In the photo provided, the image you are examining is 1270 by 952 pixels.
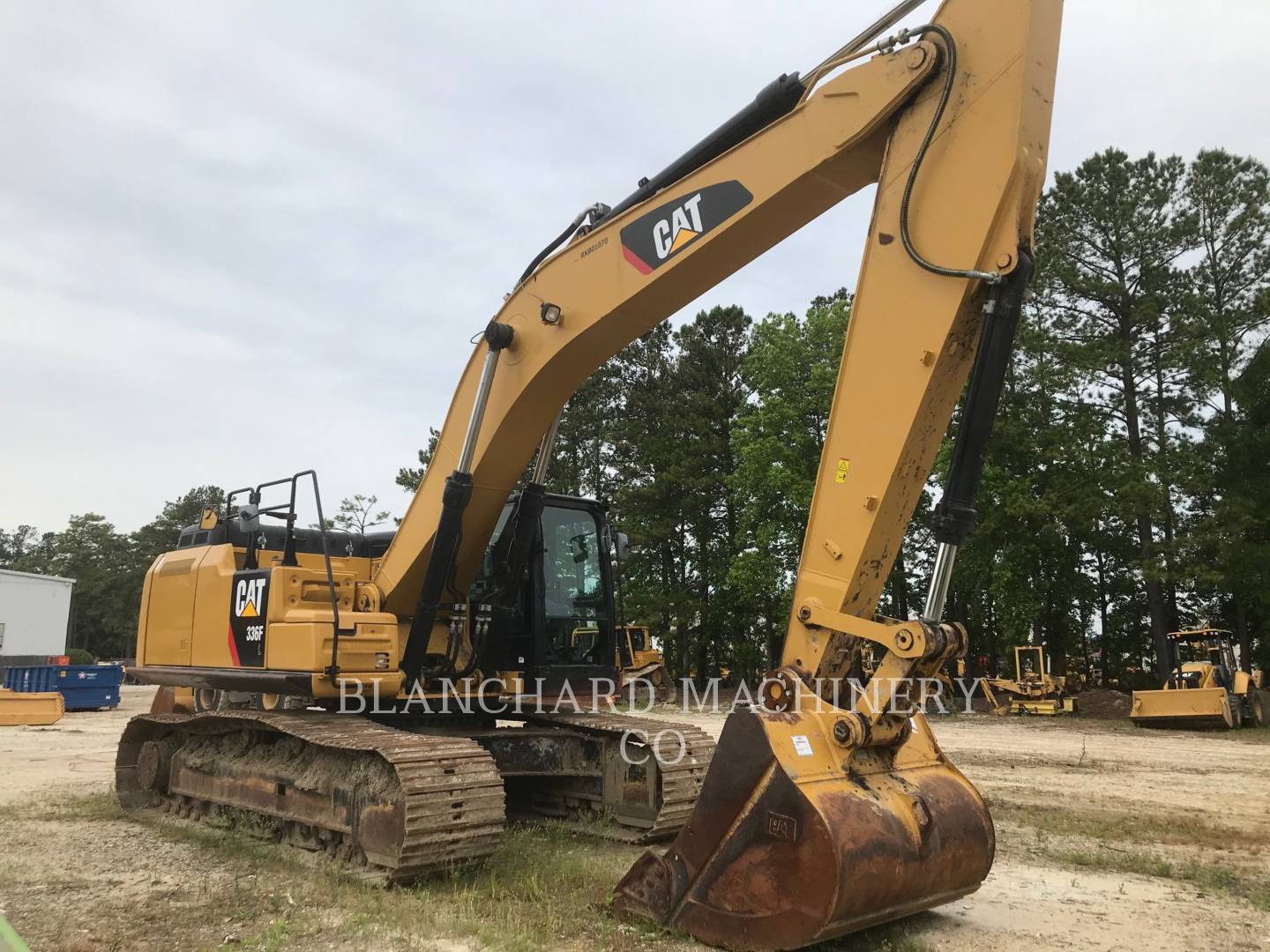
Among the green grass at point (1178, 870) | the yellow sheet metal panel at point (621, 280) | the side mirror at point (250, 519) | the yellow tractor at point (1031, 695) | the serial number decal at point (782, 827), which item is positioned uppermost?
the yellow sheet metal panel at point (621, 280)

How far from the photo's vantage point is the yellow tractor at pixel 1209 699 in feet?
60.4

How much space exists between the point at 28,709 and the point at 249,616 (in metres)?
14.1

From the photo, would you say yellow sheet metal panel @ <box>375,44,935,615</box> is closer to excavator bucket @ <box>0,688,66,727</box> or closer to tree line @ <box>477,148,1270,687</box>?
excavator bucket @ <box>0,688,66,727</box>

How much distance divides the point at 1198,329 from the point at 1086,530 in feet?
17.8

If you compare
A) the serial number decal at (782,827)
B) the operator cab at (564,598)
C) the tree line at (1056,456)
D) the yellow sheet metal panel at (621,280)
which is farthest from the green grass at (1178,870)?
the tree line at (1056,456)

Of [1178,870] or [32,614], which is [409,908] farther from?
[32,614]

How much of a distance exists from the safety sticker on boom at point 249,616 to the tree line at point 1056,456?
12.2 metres

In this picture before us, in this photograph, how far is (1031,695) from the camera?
23.8m

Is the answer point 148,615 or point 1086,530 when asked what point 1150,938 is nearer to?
point 148,615

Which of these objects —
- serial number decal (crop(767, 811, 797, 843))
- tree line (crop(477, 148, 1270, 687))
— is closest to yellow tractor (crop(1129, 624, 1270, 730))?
tree line (crop(477, 148, 1270, 687))

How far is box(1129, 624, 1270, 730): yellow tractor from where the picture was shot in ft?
60.4

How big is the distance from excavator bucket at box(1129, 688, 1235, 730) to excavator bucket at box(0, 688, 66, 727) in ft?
65.8

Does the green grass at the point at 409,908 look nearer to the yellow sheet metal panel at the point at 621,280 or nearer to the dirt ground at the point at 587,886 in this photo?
the dirt ground at the point at 587,886

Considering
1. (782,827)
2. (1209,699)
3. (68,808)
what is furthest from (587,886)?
(1209,699)
